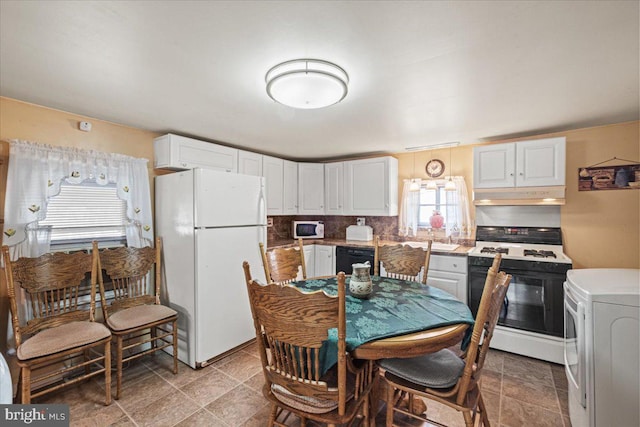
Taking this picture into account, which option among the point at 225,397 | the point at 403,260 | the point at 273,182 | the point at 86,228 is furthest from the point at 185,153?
the point at 403,260

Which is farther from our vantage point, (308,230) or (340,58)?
(308,230)

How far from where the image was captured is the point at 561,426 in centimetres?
182

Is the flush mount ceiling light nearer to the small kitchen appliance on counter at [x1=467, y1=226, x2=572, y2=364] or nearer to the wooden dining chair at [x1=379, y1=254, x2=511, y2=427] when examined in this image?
the wooden dining chair at [x1=379, y1=254, x2=511, y2=427]

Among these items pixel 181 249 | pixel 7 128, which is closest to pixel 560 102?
pixel 181 249

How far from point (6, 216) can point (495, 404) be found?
12.3 feet

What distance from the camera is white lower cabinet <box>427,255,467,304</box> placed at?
2962mm

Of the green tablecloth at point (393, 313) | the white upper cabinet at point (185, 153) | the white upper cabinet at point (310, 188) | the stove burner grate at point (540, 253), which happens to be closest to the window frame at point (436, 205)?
the stove burner grate at point (540, 253)

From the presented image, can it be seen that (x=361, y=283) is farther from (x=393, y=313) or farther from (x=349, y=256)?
(x=349, y=256)

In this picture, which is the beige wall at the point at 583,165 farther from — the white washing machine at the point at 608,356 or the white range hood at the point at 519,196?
the white washing machine at the point at 608,356

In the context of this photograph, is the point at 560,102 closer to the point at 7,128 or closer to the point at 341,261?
the point at 341,261

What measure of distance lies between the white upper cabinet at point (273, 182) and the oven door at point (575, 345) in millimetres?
3143

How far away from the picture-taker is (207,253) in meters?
2.58

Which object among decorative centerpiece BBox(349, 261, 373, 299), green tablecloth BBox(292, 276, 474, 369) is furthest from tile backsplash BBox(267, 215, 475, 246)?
decorative centerpiece BBox(349, 261, 373, 299)

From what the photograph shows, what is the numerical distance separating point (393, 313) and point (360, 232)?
2.55m
